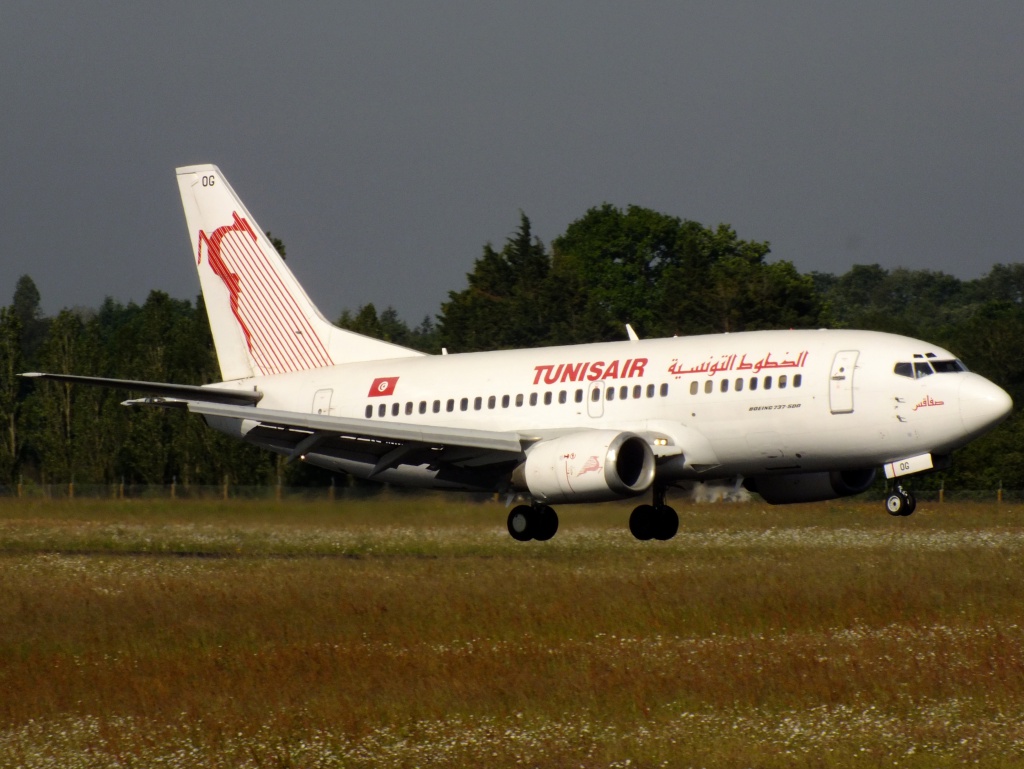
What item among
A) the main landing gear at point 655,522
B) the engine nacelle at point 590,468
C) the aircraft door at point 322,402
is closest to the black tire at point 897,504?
the engine nacelle at point 590,468

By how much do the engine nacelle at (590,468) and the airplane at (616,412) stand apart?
29mm

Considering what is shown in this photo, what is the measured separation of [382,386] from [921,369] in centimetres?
1118

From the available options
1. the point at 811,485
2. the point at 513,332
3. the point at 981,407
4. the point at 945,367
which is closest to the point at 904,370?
the point at 945,367

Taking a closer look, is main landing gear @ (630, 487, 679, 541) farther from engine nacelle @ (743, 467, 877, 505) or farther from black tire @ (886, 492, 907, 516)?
black tire @ (886, 492, 907, 516)

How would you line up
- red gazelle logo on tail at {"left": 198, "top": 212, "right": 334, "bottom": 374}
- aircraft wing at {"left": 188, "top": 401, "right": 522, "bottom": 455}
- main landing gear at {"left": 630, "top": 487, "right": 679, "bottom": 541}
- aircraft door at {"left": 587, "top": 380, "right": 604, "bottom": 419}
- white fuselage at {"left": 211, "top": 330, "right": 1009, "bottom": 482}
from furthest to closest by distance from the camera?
red gazelle logo on tail at {"left": 198, "top": 212, "right": 334, "bottom": 374}, main landing gear at {"left": 630, "top": 487, "right": 679, "bottom": 541}, aircraft door at {"left": 587, "top": 380, "right": 604, "bottom": 419}, aircraft wing at {"left": 188, "top": 401, "right": 522, "bottom": 455}, white fuselage at {"left": 211, "top": 330, "right": 1009, "bottom": 482}

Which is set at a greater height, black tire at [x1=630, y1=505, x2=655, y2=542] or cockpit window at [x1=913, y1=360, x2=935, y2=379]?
cockpit window at [x1=913, y1=360, x2=935, y2=379]

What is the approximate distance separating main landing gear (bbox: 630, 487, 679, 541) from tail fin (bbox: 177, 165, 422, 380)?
6.56 m

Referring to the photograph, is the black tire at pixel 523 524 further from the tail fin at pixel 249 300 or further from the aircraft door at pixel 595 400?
the tail fin at pixel 249 300

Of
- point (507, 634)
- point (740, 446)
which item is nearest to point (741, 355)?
point (740, 446)

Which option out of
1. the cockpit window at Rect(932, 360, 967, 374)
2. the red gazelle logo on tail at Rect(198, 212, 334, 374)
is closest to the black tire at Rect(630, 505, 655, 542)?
the cockpit window at Rect(932, 360, 967, 374)

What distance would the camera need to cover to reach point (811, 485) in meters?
28.8

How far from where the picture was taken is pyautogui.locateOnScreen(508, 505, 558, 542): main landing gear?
96.4 feet

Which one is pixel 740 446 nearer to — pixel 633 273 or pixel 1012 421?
pixel 1012 421

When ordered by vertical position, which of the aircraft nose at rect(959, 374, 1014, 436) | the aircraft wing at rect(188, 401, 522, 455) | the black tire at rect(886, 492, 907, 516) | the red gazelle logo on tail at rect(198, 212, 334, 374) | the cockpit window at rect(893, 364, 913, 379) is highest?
the red gazelle logo on tail at rect(198, 212, 334, 374)
